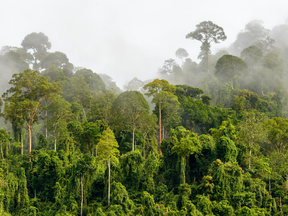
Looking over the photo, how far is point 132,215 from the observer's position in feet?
69.4

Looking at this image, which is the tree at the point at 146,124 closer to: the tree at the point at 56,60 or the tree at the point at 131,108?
the tree at the point at 131,108

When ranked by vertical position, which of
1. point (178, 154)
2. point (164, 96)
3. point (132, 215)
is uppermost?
point (164, 96)

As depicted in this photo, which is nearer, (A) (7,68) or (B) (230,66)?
(B) (230,66)

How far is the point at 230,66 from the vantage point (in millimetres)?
51344

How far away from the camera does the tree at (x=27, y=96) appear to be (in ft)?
101

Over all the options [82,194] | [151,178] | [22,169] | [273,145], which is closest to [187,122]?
[273,145]

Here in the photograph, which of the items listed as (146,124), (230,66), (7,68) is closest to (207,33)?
(230,66)

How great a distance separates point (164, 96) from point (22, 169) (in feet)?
73.3

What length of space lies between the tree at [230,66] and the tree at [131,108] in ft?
93.6

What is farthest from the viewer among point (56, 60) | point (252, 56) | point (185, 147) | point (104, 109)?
point (56, 60)

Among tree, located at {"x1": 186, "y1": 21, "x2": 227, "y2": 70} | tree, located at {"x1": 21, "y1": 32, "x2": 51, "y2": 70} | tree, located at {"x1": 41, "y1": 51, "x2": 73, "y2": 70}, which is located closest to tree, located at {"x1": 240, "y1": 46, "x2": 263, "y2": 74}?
tree, located at {"x1": 186, "y1": 21, "x2": 227, "y2": 70}

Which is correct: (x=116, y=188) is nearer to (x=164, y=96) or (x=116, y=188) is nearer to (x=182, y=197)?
(x=182, y=197)

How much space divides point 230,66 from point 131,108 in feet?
102

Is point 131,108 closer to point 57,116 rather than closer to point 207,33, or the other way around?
point 57,116
